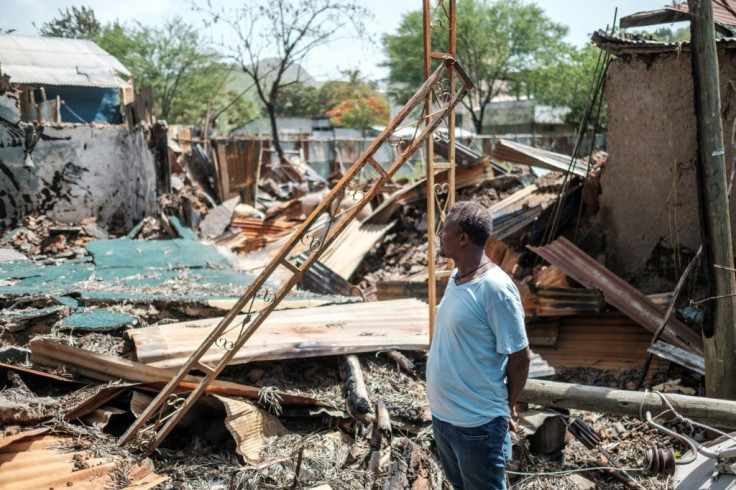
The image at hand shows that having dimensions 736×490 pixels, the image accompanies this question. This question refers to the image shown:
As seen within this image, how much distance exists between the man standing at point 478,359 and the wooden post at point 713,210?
2.45 metres

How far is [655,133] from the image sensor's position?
6.39 metres

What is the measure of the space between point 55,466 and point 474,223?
2.46m

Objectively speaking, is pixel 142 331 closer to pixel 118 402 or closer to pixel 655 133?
pixel 118 402

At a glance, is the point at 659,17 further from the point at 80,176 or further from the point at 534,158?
the point at 80,176

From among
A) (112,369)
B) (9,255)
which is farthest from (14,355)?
(9,255)

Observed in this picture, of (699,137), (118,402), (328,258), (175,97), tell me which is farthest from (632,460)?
(175,97)

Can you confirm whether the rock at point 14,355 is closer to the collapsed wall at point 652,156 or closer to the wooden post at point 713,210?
the wooden post at point 713,210

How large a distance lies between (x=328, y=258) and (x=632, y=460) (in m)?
5.90

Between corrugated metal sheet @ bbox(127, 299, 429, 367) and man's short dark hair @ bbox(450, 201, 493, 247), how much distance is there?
6.64 feet

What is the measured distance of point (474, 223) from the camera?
275 centimetres

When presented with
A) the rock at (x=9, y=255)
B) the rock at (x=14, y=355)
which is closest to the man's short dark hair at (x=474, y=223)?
the rock at (x=14, y=355)

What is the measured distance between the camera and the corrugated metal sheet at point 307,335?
4.24m

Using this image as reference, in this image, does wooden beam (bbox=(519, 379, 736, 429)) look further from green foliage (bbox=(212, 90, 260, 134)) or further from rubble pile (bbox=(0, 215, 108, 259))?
green foliage (bbox=(212, 90, 260, 134))

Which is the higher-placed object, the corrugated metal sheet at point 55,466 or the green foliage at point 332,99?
the green foliage at point 332,99
